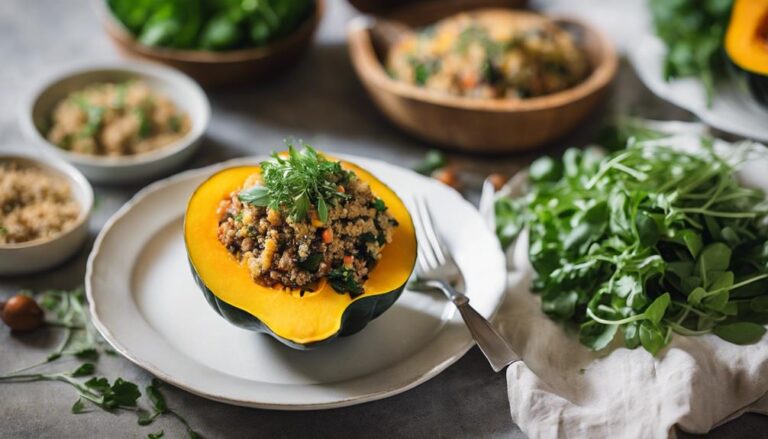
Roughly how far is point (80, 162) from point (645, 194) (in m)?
A: 1.57

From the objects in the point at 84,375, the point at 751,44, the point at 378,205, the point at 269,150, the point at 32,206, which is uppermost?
the point at 378,205

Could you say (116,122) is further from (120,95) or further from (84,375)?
(84,375)

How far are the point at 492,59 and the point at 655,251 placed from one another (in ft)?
3.20

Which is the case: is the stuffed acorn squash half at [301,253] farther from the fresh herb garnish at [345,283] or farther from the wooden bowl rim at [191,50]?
the wooden bowl rim at [191,50]

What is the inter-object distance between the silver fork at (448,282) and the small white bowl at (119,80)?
31.9 inches

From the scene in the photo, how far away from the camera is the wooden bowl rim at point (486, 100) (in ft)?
8.13

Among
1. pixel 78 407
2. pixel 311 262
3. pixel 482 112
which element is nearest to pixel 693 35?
pixel 482 112

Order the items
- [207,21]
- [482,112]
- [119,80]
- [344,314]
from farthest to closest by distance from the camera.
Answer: [207,21] → [119,80] → [482,112] → [344,314]

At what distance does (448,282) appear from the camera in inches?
79.3

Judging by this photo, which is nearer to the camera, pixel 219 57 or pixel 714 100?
pixel 714 100

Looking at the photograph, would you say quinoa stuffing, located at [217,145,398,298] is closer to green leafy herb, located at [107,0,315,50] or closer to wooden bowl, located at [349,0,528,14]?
green leafy herb, located at [107,0,315,50]

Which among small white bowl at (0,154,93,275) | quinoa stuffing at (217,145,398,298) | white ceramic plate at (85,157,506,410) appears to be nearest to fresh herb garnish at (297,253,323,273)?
quinoa stuffing at (217,145,398,298)

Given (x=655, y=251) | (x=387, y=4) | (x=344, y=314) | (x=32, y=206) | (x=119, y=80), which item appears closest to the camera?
(x=344, y=314)

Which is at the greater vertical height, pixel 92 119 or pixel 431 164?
pixel 92 119
